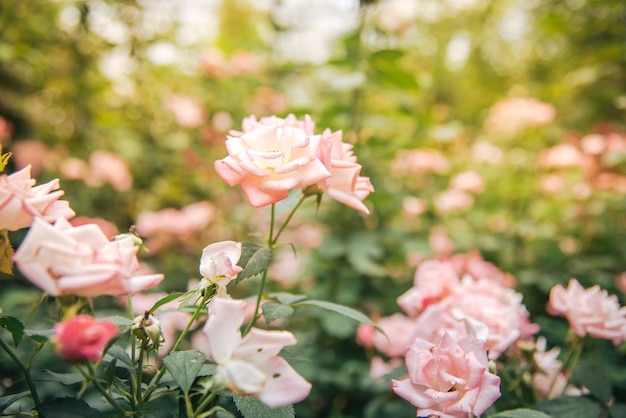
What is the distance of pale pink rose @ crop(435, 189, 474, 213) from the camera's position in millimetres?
2223

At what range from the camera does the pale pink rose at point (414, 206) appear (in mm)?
2092

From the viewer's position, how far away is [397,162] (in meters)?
2.29

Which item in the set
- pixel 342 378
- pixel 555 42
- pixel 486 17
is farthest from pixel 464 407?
pixel 555 42

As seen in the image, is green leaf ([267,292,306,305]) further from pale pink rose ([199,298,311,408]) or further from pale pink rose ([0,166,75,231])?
pale pink rose ([0,166,75,231])

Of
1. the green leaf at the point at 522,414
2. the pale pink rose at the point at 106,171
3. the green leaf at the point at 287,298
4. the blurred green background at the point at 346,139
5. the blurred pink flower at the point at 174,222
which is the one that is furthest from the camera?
the pale pink rose at the point at 106,171

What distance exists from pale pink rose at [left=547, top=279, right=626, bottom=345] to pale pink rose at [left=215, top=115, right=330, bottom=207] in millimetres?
594

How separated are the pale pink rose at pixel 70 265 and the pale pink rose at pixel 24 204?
0.07 m

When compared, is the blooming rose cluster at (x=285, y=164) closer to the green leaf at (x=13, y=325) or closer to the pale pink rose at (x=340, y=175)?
the pale pink rose at (x=340, y=175)

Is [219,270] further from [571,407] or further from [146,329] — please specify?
[571,407]

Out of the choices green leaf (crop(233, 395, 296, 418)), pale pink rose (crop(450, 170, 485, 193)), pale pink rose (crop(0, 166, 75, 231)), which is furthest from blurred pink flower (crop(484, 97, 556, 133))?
pale pink rose (crop(0, 166, 75, 231))

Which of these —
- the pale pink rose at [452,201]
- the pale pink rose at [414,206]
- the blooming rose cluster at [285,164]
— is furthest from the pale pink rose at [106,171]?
the blooming rose cluster at [285,164]

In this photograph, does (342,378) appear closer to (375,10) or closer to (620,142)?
→ (375,10)

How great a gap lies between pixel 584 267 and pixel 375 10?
4.22 ft

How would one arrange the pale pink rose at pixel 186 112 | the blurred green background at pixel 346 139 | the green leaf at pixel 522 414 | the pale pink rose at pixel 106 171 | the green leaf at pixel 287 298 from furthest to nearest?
1. the pale pink rose at pixel 186 112
2. the pale pink rose at pixel 106 171
3. the blurred green background at pixel 346 139
4. the green leaf at pixel 287 298
5. the green leaf at pixel 522 414
